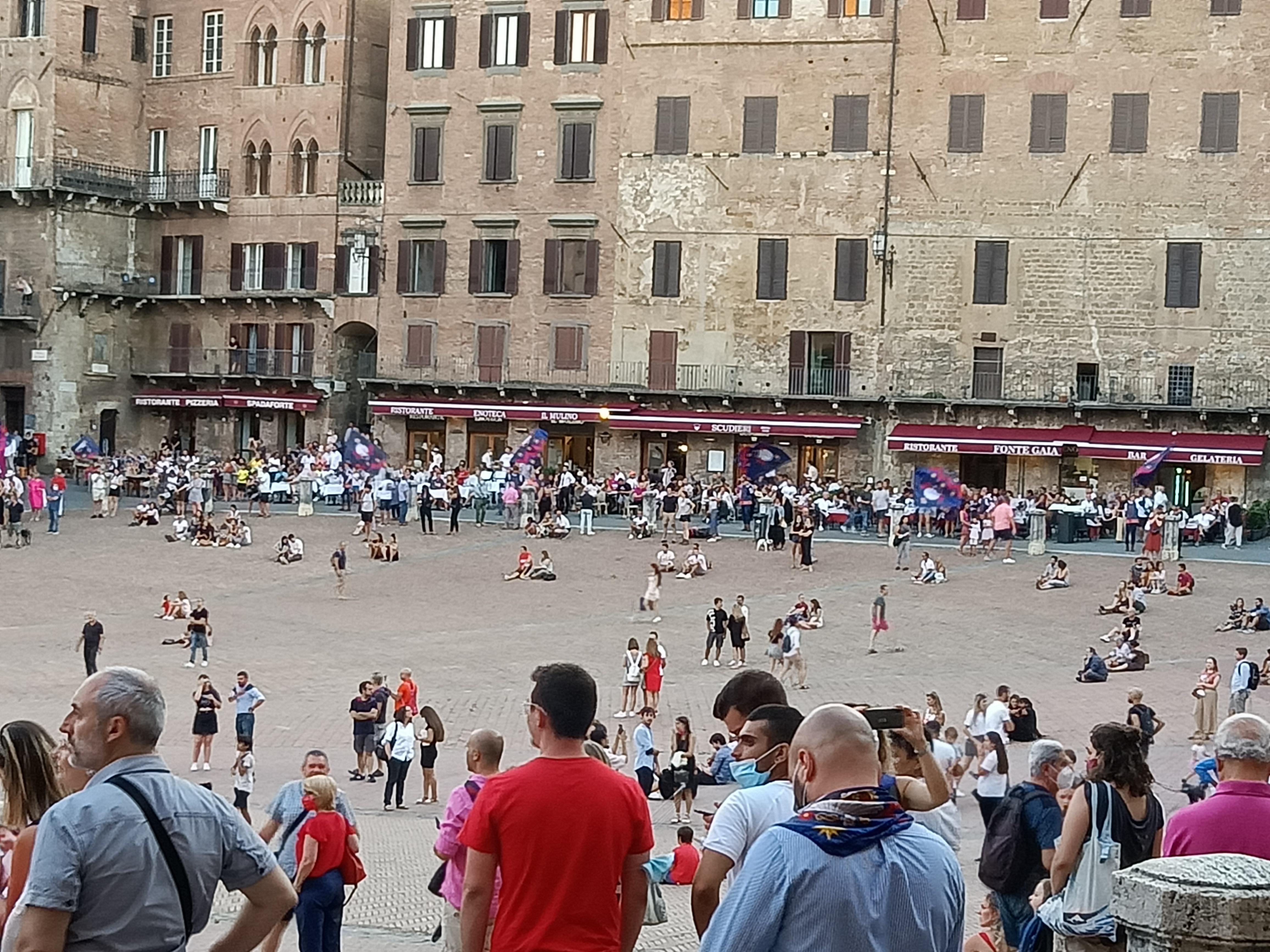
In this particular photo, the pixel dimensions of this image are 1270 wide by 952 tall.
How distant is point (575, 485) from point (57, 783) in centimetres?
3964

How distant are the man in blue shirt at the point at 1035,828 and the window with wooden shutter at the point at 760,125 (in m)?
45.0

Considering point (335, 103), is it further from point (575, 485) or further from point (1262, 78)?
point (1262, 78)

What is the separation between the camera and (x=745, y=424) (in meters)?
51.5

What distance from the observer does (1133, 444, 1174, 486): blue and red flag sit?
4378 centimetres

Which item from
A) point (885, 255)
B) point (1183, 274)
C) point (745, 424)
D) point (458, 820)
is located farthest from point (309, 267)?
point (458, 820)

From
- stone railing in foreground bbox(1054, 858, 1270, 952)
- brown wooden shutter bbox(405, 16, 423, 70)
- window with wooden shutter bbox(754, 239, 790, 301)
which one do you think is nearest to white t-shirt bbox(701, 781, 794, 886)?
stone railing in foreground bbox(1054, 858, 1270, 952)

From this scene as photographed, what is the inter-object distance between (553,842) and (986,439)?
44.5 metres

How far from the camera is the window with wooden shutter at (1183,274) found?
48531 mm

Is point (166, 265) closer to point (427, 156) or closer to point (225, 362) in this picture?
point (225, 362)

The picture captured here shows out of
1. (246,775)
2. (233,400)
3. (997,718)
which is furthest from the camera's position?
(233,400)

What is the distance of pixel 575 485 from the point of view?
4547 centimetres

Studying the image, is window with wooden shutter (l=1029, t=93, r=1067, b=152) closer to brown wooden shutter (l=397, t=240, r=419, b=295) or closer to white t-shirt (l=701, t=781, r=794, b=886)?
brown wooden shutter (l=397, t=240, r=419, b=295)

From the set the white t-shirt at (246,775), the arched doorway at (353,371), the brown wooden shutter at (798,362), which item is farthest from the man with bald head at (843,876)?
the arched doorway at (353,371)

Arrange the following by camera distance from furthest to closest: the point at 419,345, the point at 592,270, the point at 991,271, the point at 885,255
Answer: the point at 419,345 < the point at 592,270 < the point at 885,255 < the point at 991,271
